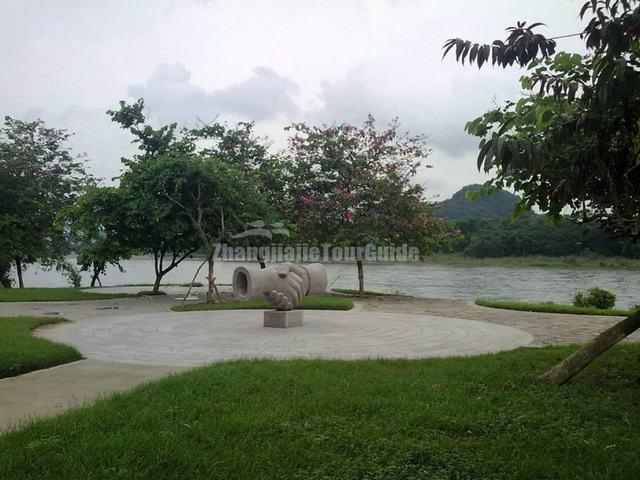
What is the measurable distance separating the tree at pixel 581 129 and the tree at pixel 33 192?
17305 mm

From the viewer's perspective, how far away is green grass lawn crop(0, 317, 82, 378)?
6496 millimetres

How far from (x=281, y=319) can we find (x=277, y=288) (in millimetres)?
670

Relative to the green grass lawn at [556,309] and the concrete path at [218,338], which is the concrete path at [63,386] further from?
the green grass lawn at [556,309]

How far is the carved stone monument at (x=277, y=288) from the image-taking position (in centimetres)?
1030

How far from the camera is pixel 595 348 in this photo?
5355 mm

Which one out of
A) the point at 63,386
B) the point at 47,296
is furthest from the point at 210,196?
the point at 63,386

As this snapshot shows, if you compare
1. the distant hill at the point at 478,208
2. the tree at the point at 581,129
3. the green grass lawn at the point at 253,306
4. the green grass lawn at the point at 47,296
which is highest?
the distant hill at the point at 478,208

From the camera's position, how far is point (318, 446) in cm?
388

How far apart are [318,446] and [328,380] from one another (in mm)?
1780

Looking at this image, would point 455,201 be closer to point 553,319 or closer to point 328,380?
point 553,319

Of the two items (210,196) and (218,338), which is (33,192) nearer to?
(210,196)

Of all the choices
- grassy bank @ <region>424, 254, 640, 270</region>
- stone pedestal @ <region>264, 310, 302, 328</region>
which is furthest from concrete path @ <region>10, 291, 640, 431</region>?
grassy bank @ <region>424, 254, 640, 270</region>

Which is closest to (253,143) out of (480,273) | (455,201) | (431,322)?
(431,322)

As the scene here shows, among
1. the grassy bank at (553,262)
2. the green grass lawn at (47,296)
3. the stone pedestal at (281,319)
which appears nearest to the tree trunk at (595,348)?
the stone pedestal at (281,319)
